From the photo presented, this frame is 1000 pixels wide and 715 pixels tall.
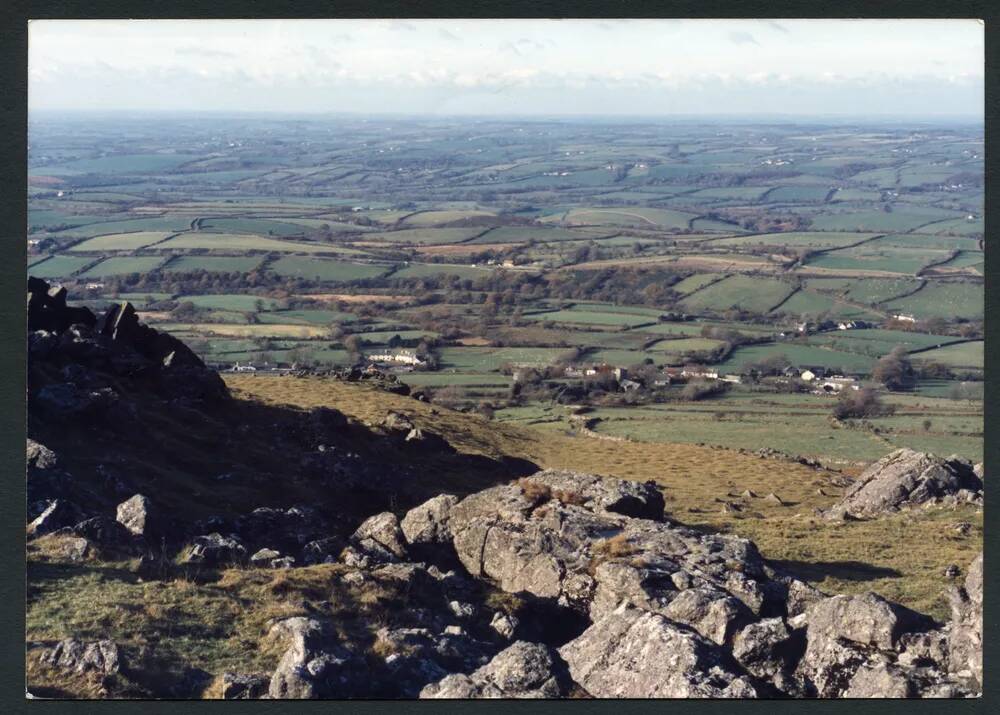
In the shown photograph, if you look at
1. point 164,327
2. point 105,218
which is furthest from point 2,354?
point 105,218

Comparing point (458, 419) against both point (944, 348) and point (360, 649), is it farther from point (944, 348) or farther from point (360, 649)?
point (944, 348)

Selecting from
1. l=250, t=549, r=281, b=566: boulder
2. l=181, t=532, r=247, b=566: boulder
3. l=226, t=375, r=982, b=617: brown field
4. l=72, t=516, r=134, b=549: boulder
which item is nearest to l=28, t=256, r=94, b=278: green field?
l=226, t=375, r=982, b=617: brown field

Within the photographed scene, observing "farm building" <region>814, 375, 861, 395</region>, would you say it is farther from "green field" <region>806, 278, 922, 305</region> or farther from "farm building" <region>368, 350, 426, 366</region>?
"green field" <region>806, 278, 922, 305</region>

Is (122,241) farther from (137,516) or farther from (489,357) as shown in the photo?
(137,516)

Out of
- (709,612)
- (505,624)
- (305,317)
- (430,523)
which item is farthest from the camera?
(305,317)

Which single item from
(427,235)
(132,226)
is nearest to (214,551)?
(132,226)

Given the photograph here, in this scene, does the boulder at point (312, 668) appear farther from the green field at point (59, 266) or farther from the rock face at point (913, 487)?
the green field at point (59, 266)
